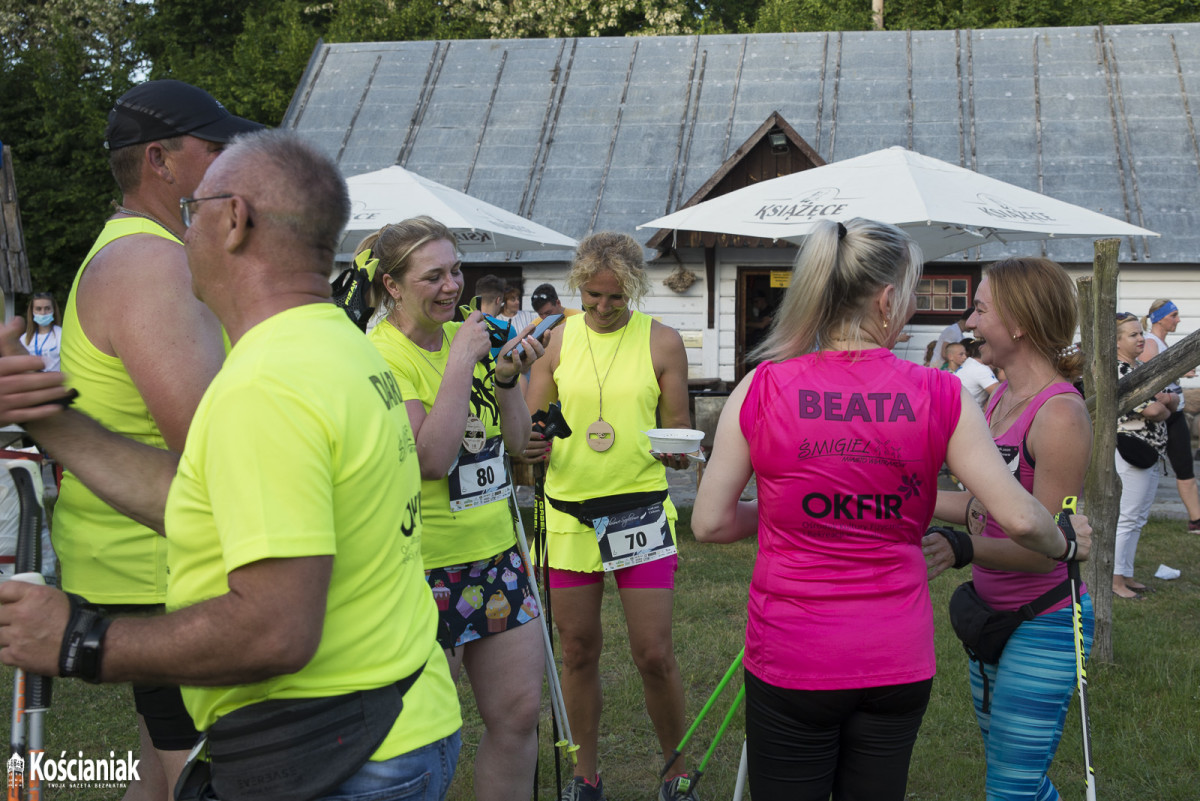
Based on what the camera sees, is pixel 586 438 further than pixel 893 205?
No

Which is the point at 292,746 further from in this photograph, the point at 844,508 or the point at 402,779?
the point at 844,508

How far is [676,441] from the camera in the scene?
140 inches

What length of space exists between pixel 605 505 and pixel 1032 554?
165 centimetres

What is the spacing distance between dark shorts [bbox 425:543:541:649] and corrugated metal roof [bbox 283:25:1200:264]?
38.8 ft

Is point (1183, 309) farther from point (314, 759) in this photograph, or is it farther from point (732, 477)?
point (314, 759)

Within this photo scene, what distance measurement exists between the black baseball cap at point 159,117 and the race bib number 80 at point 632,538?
82.4 inches

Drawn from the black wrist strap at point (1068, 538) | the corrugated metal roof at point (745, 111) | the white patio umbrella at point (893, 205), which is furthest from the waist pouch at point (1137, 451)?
the corrugated metal roof at point (745, 111)

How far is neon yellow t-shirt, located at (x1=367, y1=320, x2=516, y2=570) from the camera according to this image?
315 centimetres

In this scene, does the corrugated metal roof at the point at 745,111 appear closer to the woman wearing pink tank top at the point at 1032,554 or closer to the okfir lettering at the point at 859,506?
the woman wearing pink tank top at the point at 1032,554

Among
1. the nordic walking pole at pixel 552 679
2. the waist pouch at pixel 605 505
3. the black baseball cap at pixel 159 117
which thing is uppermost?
the black baseball cap at pixel 159 117

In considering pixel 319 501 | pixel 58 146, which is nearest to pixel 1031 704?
pixel 319 501

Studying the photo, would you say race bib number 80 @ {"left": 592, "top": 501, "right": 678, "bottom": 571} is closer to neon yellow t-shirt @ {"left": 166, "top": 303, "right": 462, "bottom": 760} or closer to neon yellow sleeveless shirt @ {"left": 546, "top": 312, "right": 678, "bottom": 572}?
neon yellow sleeveless shirt @ {"left": 546, "top": 312, "right": 678, "bottom": 572}

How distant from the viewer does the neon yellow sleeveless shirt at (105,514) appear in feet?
7.20

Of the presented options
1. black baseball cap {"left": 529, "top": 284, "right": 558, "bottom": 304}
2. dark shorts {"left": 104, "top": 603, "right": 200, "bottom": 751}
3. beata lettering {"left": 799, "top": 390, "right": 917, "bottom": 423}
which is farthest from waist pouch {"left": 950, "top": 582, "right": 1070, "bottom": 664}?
black baseball cap {"left": 529, "top": 284, "right": 558, "bottom": 304}
